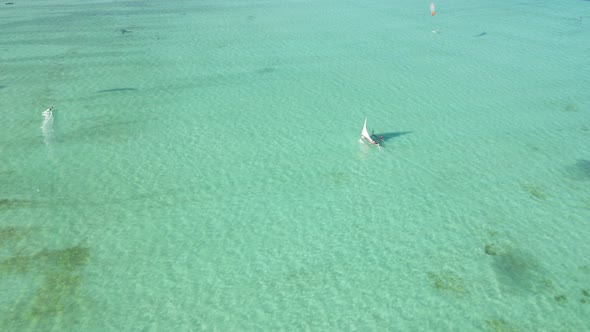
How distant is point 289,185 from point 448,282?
4494 millimetres

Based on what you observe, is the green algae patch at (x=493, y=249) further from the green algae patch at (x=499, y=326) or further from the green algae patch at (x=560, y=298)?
the green algae patch at (x=499, y=326)

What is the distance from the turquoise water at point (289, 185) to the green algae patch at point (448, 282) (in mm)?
39

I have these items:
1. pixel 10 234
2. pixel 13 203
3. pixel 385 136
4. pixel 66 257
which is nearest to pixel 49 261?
pixel 66 257

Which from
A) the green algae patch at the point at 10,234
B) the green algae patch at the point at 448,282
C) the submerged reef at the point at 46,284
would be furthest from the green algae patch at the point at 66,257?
the green algae patch at the point at 448,282

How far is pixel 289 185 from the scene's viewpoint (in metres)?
11.2

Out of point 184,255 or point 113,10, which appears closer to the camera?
point 184,255

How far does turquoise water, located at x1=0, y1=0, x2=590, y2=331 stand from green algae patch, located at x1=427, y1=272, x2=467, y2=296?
0.13ft

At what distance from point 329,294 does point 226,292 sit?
1930 mm

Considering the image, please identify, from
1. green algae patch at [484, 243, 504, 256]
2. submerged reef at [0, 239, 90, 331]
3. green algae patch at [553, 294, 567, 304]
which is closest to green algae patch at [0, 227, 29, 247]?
submerged reef at [0, 239, 90, 331]

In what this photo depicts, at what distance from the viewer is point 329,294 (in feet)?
26.9

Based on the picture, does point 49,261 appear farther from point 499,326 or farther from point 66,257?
point 499,326

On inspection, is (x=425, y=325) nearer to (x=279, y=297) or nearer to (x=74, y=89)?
(x=279, y=297)

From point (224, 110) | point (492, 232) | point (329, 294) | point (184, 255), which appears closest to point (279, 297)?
point (329, 294)

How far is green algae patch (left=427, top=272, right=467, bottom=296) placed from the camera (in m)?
8.30
